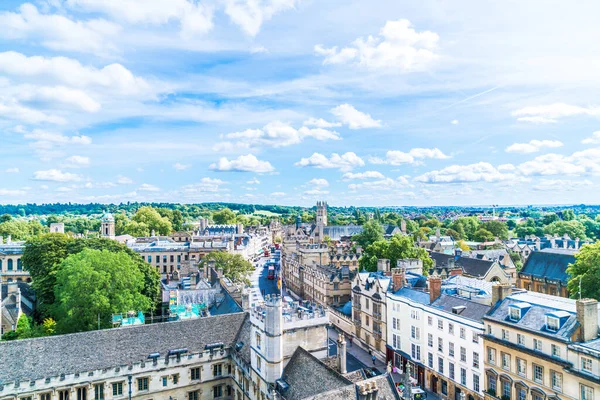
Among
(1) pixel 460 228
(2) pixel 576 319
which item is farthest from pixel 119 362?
(1) pixel 460 228

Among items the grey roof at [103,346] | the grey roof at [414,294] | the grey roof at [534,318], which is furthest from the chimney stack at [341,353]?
the grey roof at [414,294]

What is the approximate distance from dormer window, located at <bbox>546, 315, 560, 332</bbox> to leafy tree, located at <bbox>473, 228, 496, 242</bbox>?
131926 mm

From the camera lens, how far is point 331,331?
214ft

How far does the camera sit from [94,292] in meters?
46.2

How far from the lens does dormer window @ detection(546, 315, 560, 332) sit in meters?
31.9

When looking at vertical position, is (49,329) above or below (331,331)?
above

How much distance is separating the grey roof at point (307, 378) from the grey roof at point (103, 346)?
31.8 feet

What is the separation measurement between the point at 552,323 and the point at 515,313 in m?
3.55

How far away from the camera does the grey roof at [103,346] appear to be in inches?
1247

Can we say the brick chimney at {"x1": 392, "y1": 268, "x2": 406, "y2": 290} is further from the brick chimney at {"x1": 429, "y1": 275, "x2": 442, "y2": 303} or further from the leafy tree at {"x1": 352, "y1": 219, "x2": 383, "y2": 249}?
the leafy tree at {"x1": 352, "y1": 219, "x2": 383, "y2": 249}

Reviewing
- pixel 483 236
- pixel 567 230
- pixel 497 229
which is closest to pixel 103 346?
pixel 483 236

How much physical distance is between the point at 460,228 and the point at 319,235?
66.3 meters

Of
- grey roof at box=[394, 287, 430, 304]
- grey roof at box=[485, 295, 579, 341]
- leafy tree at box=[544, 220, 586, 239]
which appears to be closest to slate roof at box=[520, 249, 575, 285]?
grey roof at box=[394, 287, 430, 304]

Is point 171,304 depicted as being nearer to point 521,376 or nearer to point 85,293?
point 85,293
